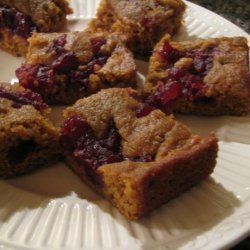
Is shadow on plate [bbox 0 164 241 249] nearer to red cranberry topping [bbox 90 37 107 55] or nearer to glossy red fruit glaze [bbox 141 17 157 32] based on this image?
red cranberry topping [bbox 90 37 107 55]

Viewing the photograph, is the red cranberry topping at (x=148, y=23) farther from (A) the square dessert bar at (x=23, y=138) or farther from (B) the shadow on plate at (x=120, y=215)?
(B) the shadow on plate at (x=120, y=215)

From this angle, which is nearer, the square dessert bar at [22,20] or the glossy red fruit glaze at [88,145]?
the glossy red fruit glaze at [88,145]

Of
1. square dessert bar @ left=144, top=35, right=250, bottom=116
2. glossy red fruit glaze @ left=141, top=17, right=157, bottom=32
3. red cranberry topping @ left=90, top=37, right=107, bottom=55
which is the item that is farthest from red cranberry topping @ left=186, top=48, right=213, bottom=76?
red cranberry topping @ left=90, top=37, right=107, bottom=55

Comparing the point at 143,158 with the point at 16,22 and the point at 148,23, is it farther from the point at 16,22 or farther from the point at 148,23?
the point at 16,22

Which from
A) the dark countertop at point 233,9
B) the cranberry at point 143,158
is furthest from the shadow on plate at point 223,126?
the dark countertop at point 233,9

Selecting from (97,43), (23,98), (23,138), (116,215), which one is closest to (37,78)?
(23,98)

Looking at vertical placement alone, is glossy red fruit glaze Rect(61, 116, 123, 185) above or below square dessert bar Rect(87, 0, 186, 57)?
below
